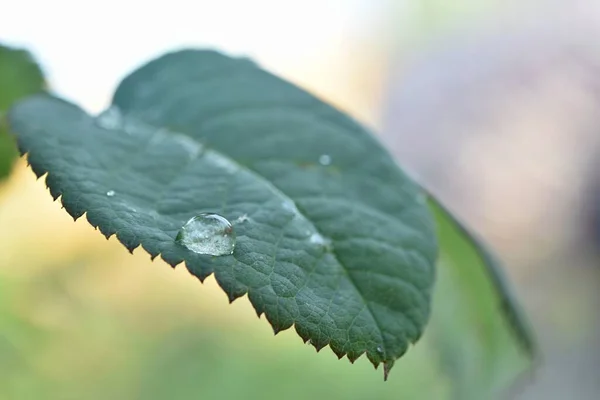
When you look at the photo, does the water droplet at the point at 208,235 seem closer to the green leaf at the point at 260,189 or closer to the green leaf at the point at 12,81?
the green leaf at the point at 260,189

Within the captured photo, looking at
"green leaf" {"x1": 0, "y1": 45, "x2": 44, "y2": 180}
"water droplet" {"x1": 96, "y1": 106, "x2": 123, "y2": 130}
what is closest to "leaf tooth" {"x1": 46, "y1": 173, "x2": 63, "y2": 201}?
"water droplet" {"x1": 96, "y1": 106, "x2": 123, "y2": 130}

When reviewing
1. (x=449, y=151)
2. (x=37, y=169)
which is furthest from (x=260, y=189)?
(x=449, y=151)

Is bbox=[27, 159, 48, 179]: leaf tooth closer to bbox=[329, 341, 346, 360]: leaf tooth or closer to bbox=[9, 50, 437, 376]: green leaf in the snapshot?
bbox=[9, 50, 437, 376]: green leaf

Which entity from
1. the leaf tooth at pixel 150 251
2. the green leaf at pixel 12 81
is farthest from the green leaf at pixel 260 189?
the green leaf at pixel 12 81

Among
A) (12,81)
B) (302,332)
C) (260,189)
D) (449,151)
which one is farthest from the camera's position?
(449,151)

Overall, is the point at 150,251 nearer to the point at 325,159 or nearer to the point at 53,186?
the point at 53,186

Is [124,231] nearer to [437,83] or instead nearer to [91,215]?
[91,215]

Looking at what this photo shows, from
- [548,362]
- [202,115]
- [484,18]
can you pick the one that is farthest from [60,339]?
[484,18]
